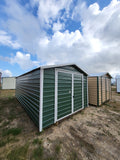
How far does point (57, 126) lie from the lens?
106 inches

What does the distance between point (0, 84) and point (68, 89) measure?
19798 mm

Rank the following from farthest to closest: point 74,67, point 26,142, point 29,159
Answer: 1. point 74,67
2. point 26,142
3. point 29,159

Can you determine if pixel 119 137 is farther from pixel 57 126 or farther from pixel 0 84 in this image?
pixel 0 84

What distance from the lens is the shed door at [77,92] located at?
12.8ft

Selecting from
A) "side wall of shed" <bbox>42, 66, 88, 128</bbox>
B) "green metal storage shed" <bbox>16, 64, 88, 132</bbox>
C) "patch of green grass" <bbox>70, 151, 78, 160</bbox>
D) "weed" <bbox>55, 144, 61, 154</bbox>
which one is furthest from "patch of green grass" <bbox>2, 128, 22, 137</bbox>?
"patch of green grass" <bbox>70, 151, 78, 160</bbox>

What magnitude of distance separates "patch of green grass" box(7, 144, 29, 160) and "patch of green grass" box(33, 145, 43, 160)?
239 millimetres

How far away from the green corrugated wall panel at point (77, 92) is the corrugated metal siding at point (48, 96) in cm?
171

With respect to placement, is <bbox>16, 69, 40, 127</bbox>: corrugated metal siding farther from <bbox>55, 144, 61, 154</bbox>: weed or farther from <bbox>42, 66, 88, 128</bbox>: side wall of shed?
<bbox>55, 144, 61, 154</bbox>: weed

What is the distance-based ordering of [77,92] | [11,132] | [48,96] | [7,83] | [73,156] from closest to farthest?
[73,156] < [11,132] < [48,96] < [77,92] < [7,83]

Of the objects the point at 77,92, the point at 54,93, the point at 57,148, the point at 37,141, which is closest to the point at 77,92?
the point at 77,92

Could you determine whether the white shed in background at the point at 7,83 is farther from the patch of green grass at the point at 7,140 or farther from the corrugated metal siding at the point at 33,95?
the patch of green grass at the point at 7,140

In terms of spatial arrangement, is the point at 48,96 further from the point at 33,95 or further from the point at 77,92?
the point at 77,92

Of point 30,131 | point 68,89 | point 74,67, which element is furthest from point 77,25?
point 30,131

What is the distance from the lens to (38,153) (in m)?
1.63
